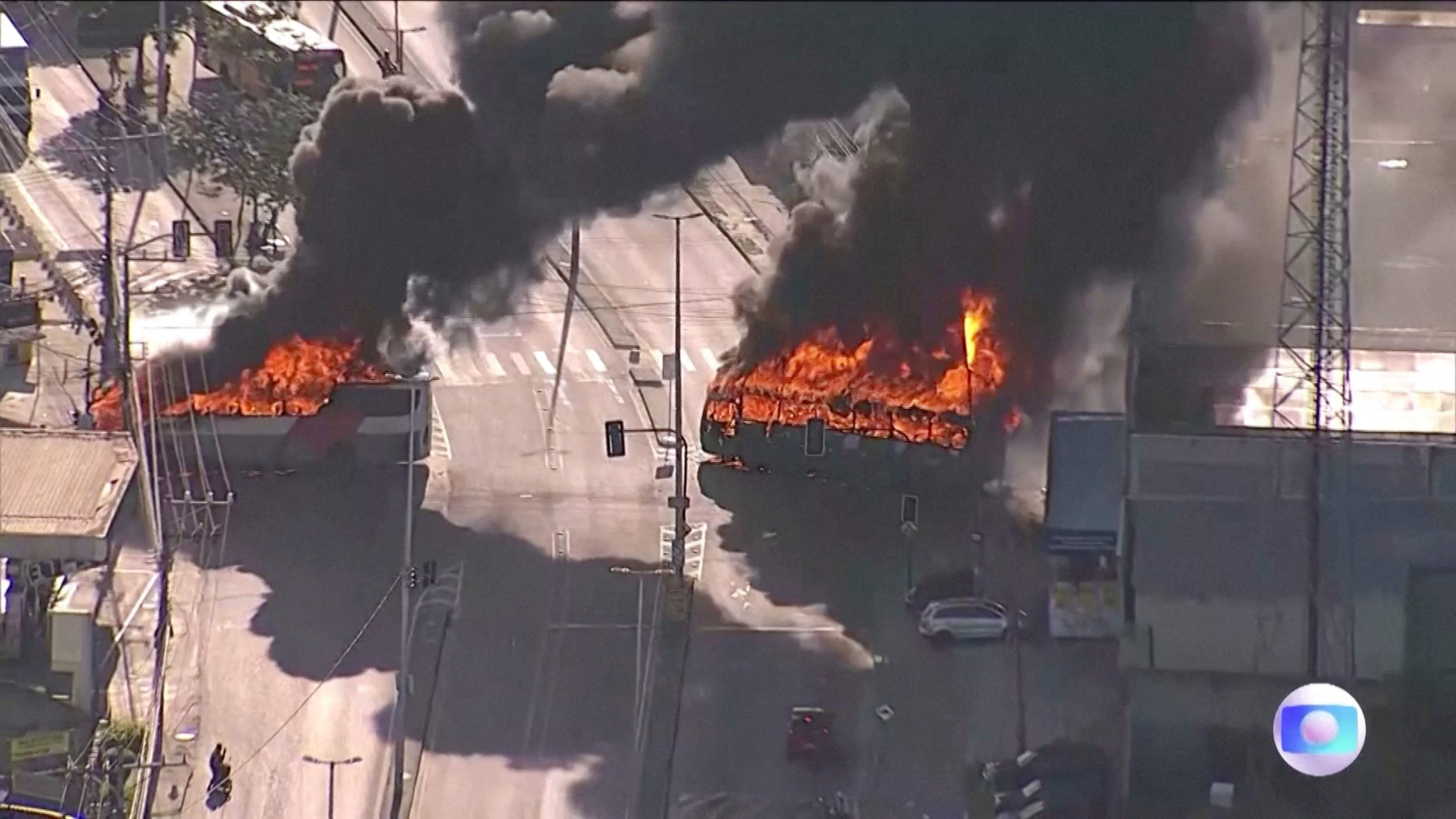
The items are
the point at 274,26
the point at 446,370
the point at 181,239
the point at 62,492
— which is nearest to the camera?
the point at 62,492

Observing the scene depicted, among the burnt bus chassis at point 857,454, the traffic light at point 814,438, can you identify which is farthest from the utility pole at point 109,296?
the traffic light at point 814,438

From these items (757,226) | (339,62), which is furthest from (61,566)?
(757,226)

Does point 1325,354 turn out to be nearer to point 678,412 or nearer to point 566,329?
point 678,412

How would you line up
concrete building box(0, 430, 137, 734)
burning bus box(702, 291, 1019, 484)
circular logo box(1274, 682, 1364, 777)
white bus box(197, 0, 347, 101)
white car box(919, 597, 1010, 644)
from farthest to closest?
white bus box(197, 0, 347, 101) → burning bus box(702, 291, 1019, 484) → white car box(919, 597, 1010, 644) → concrete building box(0, 430, 137, 734) → circular logo box(1274, 682, 1364, 777)

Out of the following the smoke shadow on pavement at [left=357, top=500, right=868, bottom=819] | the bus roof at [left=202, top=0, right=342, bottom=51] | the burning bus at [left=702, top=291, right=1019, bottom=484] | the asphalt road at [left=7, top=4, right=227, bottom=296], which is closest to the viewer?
the smoke shadow on pavement at [left=357, top=500, right=868, bottom=819]

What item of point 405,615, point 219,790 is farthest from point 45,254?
point 219,790

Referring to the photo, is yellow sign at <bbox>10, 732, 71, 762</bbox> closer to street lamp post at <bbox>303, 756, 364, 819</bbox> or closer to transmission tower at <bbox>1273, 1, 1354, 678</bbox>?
street lamp post at <bbox>303, 756, 364, 819</bbox>

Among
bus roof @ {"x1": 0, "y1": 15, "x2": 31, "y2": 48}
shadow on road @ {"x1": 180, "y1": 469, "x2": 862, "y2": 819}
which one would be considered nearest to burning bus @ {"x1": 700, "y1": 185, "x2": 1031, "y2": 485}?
shadow on road @ {"x1": 180, "y1": 469, "x2": 862, "y2": 819}
